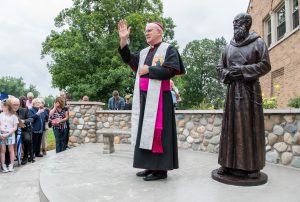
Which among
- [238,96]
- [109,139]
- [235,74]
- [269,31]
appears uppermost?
[269,31]

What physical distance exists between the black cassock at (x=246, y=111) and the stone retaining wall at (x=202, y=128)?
159 centimetres

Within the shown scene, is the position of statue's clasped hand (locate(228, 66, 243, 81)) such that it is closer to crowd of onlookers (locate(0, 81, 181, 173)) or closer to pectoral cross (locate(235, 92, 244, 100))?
pectoral cross (locate(235, 92, 244, 100))

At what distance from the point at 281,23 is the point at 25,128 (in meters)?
11.3

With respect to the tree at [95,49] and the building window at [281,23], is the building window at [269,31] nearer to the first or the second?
the building window at [281,23]

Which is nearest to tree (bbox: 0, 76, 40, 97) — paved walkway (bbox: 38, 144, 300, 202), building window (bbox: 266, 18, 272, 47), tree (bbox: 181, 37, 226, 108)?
tree (bbox: 181, 37, 226, 108)

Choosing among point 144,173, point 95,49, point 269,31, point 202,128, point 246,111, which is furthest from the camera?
point 95,49

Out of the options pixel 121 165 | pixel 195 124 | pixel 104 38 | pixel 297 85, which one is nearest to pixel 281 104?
pixel 297 85

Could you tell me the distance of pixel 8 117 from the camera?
21.5 ft

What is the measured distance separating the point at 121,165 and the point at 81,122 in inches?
180

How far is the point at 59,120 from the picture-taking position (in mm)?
7988

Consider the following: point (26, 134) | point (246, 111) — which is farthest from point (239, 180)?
point (26, 134)

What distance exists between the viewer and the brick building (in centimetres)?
1158

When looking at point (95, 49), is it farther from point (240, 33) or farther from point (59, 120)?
point (240, 33)

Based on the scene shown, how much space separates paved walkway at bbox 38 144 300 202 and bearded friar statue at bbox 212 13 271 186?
277 millimetres
